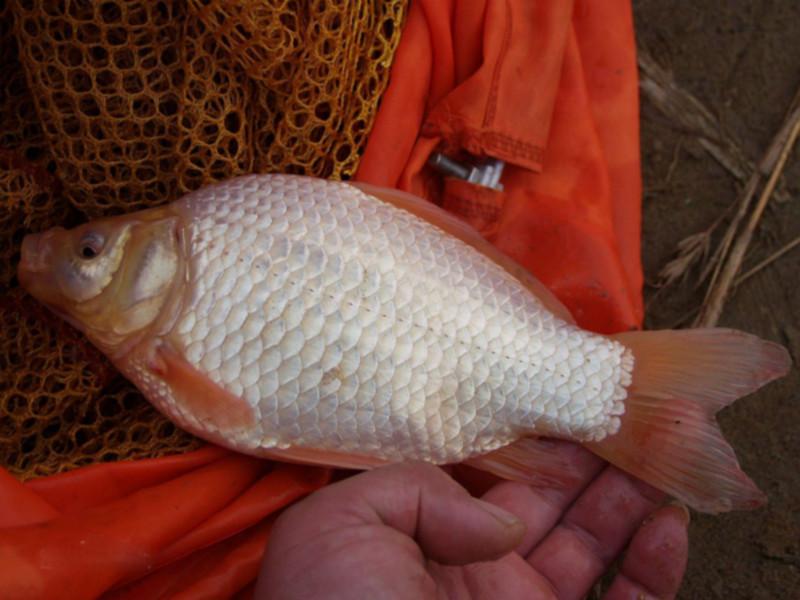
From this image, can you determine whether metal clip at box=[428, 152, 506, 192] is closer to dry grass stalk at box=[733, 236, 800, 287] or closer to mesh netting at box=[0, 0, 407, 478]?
mesh netting at box=[0, 0, 407, 478]

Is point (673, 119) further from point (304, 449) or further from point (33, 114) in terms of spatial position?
point (33, 114)

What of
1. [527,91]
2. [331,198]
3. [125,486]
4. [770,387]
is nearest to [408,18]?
[527,91]

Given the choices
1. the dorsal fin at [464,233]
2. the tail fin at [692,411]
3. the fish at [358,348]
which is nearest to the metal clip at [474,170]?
the dorsal fin at [464,233]

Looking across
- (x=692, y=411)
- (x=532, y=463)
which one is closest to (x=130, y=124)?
(x=532, y=463)

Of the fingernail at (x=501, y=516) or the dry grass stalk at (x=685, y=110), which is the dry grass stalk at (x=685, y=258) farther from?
the fingernail at (x=501, y=516)

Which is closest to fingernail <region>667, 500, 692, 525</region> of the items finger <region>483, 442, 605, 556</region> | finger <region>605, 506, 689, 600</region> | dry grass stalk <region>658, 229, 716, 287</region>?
finger <region>605, 506, 689, 600</region>
